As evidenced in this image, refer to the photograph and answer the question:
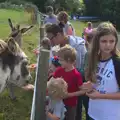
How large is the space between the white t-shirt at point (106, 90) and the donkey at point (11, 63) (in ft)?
3.47

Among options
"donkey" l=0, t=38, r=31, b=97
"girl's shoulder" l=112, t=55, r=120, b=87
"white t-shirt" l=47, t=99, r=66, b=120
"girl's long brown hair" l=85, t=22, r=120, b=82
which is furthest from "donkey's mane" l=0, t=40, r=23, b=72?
"girl's shoulder" l=112, t=55, r=120, b=87

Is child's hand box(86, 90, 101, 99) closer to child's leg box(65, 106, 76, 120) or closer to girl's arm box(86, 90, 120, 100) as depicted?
girl's arm box(86, 90, 120, 100)

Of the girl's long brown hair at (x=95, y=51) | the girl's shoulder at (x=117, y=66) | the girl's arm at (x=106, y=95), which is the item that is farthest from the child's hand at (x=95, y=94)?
the girl's shoulder at (x=117, y=66)

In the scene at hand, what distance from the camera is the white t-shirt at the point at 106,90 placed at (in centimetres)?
363

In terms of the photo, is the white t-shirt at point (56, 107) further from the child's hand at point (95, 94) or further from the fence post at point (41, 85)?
the child's hand at point (95, 94)

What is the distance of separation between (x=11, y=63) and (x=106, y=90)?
1218 millimetres

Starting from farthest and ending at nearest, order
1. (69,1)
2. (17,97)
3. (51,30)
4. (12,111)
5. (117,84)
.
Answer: (69,1) → (17,97) → (12,111) → (51,30) → (117,84)

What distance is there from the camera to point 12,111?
23.4 feet

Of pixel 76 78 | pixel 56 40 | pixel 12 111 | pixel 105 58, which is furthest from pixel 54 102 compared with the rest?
pixel 12 111

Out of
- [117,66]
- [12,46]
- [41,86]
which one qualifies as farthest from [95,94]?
[12,46]

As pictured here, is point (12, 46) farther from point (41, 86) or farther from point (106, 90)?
point (106, 90)

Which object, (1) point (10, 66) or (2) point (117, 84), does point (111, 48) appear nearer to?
(2) point (117, 84)

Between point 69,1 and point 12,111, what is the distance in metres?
58.2

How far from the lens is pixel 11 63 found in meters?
4.23
